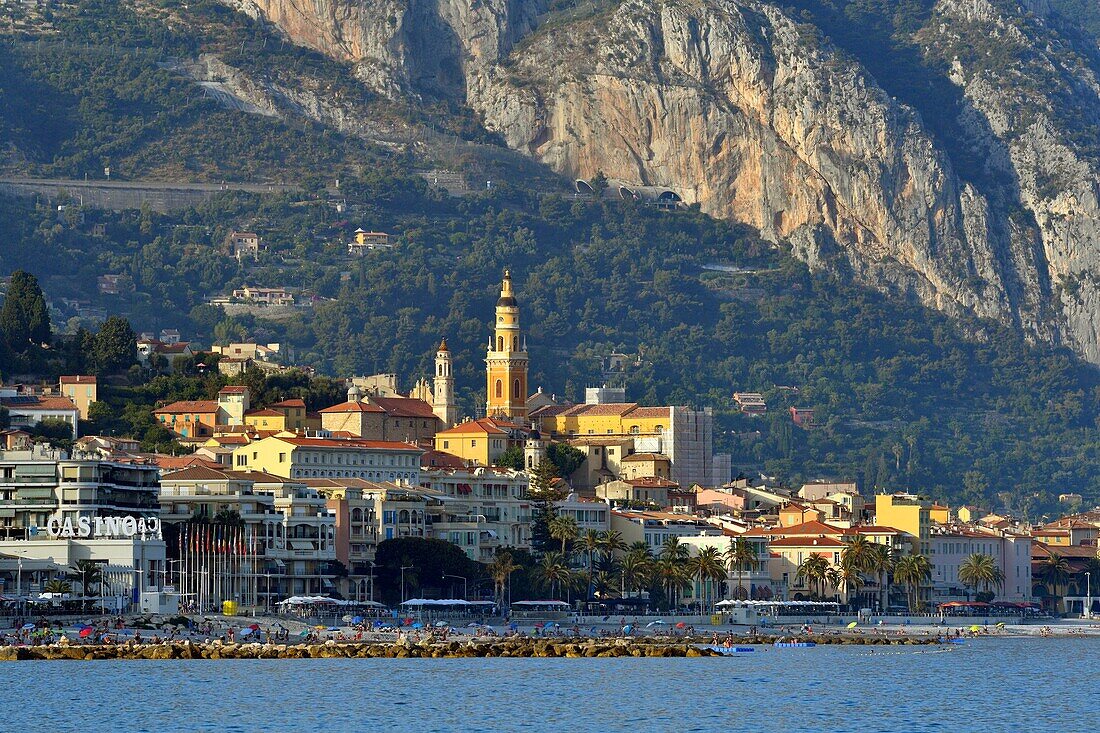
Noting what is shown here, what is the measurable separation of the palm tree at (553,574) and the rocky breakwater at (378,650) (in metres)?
20.1

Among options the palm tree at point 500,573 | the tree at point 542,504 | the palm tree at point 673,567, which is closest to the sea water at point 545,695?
the palm tree at point 500,573

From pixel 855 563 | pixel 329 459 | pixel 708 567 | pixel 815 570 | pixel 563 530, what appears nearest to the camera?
pixel 708 567

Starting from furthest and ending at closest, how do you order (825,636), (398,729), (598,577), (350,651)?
(598,577) → (825,636) → (350,651) → (398,729)

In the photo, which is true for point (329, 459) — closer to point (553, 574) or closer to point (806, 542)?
point (553, 574)

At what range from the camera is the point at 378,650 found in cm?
13638

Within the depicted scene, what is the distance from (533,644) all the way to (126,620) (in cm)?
1864

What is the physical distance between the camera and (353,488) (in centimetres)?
17050

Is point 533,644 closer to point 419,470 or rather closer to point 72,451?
point 72,451

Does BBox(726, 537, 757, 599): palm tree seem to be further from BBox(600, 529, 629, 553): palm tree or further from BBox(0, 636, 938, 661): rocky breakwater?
BBox(0, 636, 938, 661): rocky breakwater

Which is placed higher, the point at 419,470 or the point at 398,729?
the point at 419,470

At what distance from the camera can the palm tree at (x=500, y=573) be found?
547 ft

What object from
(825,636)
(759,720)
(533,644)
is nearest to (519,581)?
(825,636)

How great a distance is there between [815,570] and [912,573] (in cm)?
686

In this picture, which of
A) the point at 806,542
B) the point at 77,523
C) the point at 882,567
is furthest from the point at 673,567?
the point at 77,523
